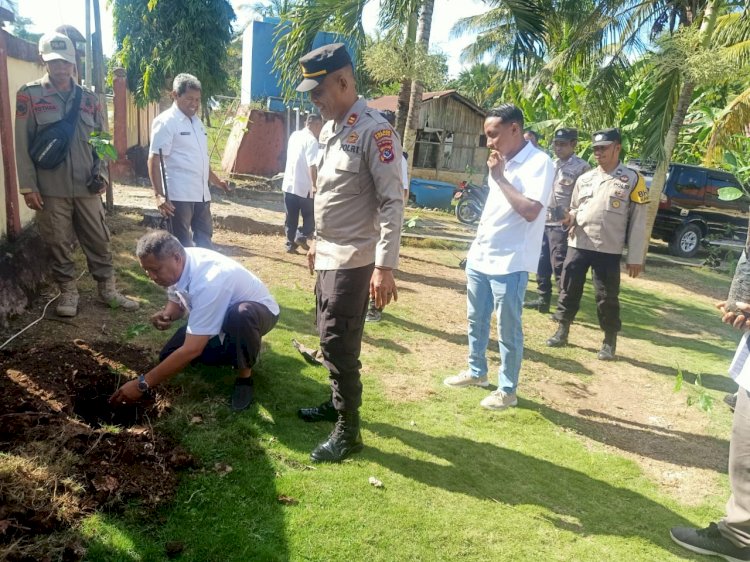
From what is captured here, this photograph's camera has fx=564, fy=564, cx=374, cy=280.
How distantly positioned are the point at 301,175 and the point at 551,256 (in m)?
3.35

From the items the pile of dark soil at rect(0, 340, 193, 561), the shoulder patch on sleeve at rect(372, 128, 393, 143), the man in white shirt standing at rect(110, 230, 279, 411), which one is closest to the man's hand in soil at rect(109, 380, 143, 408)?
the man in white shirt standing at rect(110, 230, 279, 411)

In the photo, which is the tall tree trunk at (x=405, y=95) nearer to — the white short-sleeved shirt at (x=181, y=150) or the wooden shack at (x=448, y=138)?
the white short-sleeved shirt at (x=181, y=150)

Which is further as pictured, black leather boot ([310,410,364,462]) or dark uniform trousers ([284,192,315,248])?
Answer: dark uniform trousers ([284,192,315,248])

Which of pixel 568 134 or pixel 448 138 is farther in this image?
pixel 448 138

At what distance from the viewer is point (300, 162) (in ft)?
24.3

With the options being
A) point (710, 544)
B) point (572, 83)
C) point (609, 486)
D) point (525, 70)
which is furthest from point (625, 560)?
point (572, 83)

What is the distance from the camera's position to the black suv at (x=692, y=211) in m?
12.3

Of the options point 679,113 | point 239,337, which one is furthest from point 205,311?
point 679,113

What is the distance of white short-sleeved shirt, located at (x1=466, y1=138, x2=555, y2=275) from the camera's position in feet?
12.0

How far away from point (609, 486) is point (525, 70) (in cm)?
686

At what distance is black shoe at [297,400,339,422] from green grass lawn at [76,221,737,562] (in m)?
0.06

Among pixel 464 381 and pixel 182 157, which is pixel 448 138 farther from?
pixel 464 381

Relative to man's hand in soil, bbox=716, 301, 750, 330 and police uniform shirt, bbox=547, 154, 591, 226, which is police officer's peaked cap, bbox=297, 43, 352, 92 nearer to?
man's hand in soil, bbox=716, 301, 750, 330

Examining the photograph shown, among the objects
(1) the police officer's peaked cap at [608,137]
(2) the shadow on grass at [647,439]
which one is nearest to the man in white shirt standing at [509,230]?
(2) the shadow on grass at [647,439]
